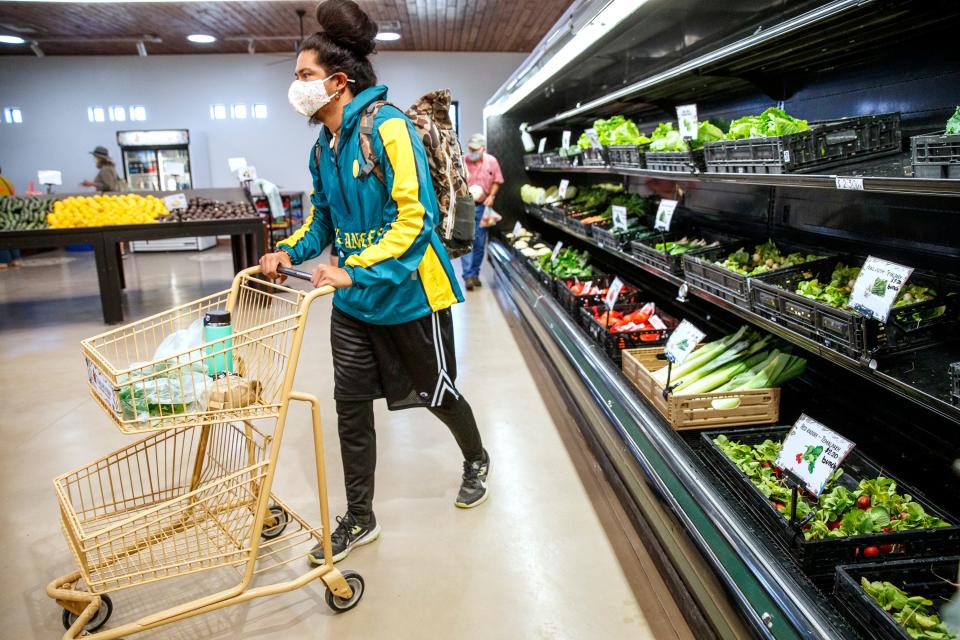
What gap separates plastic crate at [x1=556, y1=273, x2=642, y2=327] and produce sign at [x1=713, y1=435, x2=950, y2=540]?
6.09 feet

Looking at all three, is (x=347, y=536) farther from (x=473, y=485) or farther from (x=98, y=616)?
(x=98, y=616)

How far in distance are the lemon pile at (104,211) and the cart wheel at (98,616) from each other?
4999 millimetres

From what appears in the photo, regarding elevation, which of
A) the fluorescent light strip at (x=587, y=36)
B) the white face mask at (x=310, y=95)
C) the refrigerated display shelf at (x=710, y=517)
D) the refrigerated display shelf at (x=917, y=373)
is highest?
the fluorescent light strip at (x=587, y=36)

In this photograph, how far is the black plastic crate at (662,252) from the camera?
10.2 ft

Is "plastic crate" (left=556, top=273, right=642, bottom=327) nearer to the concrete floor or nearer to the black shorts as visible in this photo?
the concrete floor

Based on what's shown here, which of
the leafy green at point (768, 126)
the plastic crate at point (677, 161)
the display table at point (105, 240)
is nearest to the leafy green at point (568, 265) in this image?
the plastic crate at point (677, 161)

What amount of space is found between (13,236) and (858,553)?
22.3 ft

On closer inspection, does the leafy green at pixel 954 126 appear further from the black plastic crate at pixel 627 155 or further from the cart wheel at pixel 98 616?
the cart wheel at pixel 98 616

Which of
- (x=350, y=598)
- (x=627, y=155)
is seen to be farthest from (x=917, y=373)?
(x=627, y=155)

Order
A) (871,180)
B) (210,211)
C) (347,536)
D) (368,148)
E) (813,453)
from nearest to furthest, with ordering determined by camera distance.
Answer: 1. (871,180)
2. (813,453)
3. (368,148)
4. (347,536)
5. (210,211)

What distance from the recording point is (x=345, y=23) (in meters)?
2.14

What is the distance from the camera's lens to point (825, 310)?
1893 millimetres

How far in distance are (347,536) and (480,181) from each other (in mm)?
5252

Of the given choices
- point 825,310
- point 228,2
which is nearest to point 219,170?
point 228,2
